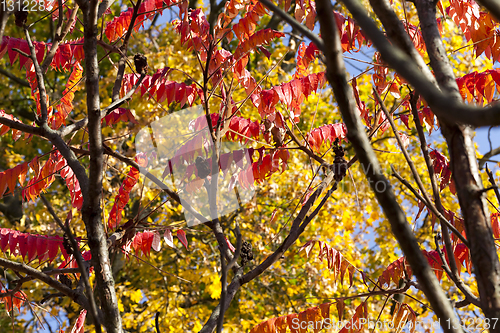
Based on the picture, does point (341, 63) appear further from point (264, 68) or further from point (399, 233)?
point (264, 68)

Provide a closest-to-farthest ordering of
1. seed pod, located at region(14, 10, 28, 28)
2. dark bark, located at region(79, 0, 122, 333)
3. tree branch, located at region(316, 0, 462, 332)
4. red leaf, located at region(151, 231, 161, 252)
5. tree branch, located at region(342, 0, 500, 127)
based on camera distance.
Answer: tree branch, located at region(342, 0, 500, 127) < tree branch, located at region(316, 0, 462, 332) < dark bark, located at region(79, 0, 122, 333) < seed pod, located at region(14, 10, 28, 28) < red leaf, located at region(151, 231, 161, 252)

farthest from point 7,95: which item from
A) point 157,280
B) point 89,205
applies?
point 89,205

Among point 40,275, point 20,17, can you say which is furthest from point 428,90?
point 20,17

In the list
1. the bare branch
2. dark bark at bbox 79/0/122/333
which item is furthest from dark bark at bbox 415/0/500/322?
the bare branch

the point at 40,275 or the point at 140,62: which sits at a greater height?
the point at 140,62

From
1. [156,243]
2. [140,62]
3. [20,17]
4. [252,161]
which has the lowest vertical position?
[156,243]

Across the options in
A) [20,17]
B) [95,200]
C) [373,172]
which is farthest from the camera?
[20,17]

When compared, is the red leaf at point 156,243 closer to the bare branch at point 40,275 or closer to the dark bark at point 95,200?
Answer: the bare branch at point 40,275

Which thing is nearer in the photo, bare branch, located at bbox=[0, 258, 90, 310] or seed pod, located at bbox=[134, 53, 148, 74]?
bare branch, located at bbox=[0, 258, 90, 310]

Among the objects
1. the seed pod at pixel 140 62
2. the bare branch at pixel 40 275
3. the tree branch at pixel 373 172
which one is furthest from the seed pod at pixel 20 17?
the tree branch at pixel 373 172

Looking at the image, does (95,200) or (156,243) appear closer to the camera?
(95,200)

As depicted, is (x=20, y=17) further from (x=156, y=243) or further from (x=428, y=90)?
(x=428, y=90)

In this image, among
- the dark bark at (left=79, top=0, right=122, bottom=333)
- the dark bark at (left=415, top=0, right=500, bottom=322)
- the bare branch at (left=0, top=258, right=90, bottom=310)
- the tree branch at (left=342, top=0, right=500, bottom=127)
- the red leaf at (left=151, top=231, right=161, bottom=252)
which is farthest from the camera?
the red leaf at (left=151, top=231, right=161, bottom=252)

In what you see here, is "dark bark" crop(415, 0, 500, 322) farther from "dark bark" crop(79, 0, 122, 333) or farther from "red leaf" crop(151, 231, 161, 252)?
"red leaf" crop(151, 231, 161, 252)
